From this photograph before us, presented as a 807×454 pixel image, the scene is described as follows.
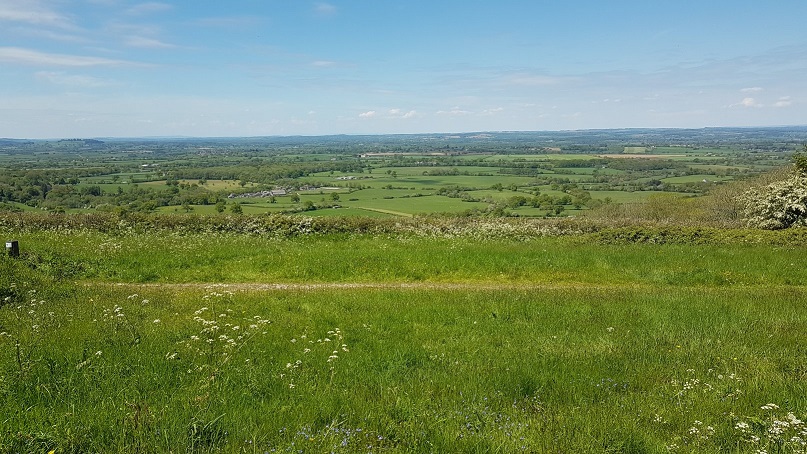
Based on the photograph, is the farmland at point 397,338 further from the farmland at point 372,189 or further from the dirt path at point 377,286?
the farmland at point 372,189

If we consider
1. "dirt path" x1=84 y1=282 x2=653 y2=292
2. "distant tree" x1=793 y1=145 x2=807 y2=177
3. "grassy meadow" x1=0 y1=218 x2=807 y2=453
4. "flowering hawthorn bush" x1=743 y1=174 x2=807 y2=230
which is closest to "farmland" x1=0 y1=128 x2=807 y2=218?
"dirt path" x1=84 y1=282 x2=653 y2=292

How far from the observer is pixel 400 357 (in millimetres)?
8406

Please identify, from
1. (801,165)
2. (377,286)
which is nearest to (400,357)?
(377,286)

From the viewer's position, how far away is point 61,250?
18.7m

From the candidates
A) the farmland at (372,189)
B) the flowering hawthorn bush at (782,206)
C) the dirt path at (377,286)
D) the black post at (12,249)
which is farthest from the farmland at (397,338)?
the farmland at (372,189)

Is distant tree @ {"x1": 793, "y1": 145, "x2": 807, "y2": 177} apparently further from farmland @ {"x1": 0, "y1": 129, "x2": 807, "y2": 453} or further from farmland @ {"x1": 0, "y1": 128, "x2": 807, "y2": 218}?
farmland @ {"x1": 0, "y1": 128, "x2": 807, "y2": 218}

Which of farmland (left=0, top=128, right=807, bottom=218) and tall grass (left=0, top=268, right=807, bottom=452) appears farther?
Result: farmland (left=0, top=128, right=807, bottom=218)

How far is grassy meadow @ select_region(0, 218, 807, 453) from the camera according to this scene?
16.6ft

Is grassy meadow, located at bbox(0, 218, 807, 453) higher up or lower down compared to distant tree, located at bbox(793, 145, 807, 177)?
lower down

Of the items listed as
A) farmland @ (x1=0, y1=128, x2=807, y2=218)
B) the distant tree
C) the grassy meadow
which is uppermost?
the distant tree

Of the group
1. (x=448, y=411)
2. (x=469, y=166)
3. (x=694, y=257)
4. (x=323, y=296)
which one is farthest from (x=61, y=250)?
(x=469, y=166)

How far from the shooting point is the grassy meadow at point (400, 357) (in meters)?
5.05

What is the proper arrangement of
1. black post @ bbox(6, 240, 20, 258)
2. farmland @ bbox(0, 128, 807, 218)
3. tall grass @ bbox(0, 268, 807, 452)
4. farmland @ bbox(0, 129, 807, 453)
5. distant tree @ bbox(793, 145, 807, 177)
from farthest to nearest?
farmland @ bbox(0, 128, 807, 218) < distant tree @ bbox(793, 145, 807, 177) < black post @ bbox(6, 240, 20, 258) < farmland @ bbox(0, 129, 807, 453) < tall grass @ bbox(0, 268, 807, 452)

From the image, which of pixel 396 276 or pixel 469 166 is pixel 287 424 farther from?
pixel 469 166
